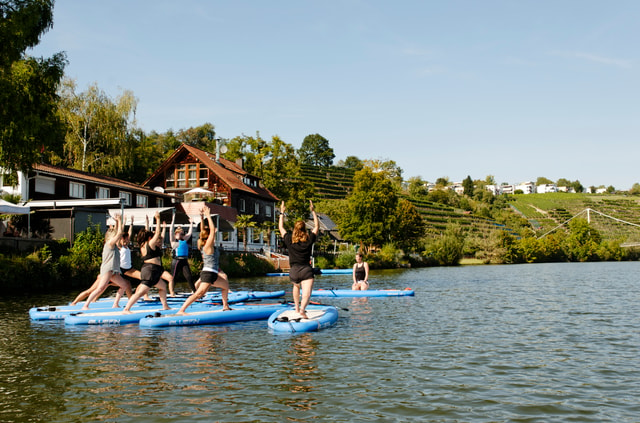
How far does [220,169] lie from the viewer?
56.7 m

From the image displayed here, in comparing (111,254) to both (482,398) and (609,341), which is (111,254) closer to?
(482,398)

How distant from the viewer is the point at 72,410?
6977 millimetres

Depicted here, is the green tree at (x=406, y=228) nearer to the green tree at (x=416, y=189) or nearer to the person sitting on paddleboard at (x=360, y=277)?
the person sitting on paddleboard at (x=360, y=277)

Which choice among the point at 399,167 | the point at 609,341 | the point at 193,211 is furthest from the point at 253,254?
the point at 399,167

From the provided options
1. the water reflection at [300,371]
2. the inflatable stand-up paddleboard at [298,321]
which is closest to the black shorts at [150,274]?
the inflatable stand-up paddleboard at [298,321]

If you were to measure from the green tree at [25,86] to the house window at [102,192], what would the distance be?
18.7 m

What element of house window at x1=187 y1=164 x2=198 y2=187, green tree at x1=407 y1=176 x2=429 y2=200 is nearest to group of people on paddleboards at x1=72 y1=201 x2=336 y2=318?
house window at x1=187 y1=164 x2=198 y2=187

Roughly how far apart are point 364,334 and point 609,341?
5.31 metres

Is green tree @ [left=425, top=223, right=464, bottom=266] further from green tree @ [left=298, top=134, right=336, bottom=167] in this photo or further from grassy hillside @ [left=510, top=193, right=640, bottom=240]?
green tree @ [left=298, top=134, right=336, bottom=167]

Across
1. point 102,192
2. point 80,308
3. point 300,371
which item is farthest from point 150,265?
point 102,192

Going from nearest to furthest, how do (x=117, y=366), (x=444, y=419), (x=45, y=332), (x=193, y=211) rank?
1. (x=444, y=419)
2. (x=117, y=366)
3. (x=45, y=332)
4. (x=193, y=211)

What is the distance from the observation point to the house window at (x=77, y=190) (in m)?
39.9

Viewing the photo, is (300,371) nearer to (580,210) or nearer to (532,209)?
(532,209)

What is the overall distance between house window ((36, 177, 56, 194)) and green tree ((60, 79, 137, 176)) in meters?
14.6
